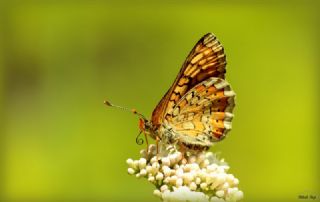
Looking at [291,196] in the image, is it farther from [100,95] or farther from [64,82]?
[64,82]

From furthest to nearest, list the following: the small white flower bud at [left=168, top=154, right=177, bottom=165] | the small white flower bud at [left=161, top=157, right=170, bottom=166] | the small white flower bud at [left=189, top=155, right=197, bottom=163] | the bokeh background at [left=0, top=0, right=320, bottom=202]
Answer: the bokeh background at [left=0, top=0, right=320, bottom=202] < the small white flower bud at [left=189, top=155, right=197, bottom=163] < the small white flower bud at [left=168, top=154, right=177, bottom=165] < the small white flower bud at [left=161, top=157, right=170, bottom=166]

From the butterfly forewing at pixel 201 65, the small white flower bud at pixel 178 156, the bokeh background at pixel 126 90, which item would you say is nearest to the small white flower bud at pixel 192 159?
the small white flower bud at pixel 178 156

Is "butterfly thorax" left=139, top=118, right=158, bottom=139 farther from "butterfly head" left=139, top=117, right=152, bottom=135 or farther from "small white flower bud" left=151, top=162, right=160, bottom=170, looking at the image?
"small white flower bud" left=151, top=162, right=160, bottom=170

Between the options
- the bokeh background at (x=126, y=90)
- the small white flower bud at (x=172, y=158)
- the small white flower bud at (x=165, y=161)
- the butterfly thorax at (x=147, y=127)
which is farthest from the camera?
the bokeh background at (x=126, y=90)

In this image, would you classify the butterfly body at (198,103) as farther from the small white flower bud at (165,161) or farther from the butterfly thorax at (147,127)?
the small white flower bud at (165,161)

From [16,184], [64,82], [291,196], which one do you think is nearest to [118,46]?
[64,82]

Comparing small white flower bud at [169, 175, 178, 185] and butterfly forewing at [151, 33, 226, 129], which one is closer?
small white flower bud at [169, 175, 178, 185]

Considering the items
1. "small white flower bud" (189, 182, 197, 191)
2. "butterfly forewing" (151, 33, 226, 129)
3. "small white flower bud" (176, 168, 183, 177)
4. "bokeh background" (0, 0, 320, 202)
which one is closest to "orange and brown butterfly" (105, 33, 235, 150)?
"butterfly forewing" (151, 33, 226, 129)
